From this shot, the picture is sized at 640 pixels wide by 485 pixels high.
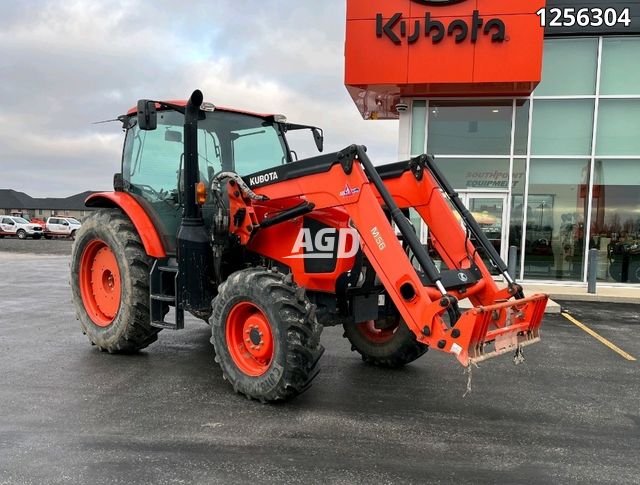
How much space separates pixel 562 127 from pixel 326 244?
35.3 ft

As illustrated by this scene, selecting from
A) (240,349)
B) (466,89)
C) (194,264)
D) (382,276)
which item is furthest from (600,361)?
(466,89)

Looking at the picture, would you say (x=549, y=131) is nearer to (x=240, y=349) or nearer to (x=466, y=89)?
(x=466, y=89)

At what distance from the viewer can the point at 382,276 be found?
14.1 feet

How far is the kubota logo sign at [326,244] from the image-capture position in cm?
489

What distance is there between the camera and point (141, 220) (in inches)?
229

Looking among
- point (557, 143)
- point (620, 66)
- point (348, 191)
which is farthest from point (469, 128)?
point (348, 191)

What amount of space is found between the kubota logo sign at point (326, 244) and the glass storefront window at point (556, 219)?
9956mm

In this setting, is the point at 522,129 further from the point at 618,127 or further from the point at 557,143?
the point at 618,127

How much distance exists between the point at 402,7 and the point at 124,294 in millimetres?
9667

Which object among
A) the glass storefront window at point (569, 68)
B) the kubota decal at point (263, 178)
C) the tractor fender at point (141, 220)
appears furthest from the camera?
the glass storefront window at point (569, 68)

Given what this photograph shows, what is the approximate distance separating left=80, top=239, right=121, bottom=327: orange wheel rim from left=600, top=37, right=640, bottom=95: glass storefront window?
12.5 metres

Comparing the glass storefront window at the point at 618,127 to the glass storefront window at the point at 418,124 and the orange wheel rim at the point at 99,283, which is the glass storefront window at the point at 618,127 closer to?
the glass storefront window at the point at 418,124

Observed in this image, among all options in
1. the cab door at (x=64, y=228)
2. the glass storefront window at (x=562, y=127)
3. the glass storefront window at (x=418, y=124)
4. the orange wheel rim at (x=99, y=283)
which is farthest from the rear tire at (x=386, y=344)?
the cab door at (x=64, y=228)

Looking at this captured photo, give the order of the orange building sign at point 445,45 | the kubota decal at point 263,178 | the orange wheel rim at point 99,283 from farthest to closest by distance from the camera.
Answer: the orange building sign at point 445,45 < the orange wheel rim at point 99,283 < the kubota decal at point 263,178
